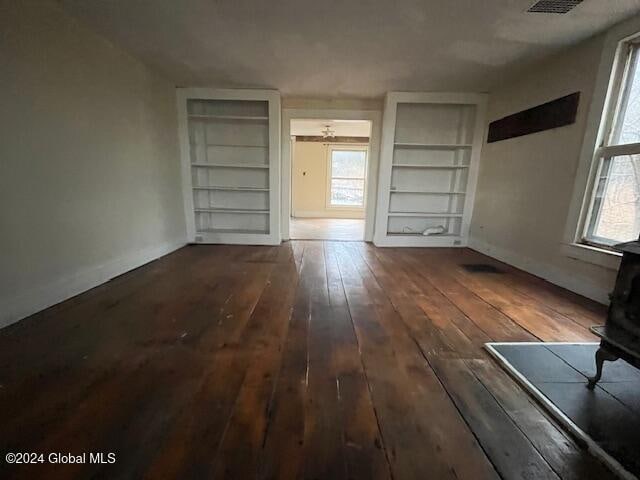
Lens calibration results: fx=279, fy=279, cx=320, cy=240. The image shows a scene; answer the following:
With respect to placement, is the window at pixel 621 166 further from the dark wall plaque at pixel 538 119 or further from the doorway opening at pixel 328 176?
the doorway opening at pixel 328 176

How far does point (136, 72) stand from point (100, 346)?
2924 millimetres

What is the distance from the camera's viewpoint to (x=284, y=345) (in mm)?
1578

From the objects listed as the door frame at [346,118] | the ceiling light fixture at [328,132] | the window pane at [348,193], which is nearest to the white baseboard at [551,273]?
the door frame at [346,118]

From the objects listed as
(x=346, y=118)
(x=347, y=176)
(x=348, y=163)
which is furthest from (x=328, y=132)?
(x=346, y=118)

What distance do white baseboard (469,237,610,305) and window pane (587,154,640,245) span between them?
1.28 feet

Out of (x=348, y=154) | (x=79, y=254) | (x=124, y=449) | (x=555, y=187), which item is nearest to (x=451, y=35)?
(x=555, y=187)

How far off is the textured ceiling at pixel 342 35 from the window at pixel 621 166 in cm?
49

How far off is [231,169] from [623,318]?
4461 millimetres

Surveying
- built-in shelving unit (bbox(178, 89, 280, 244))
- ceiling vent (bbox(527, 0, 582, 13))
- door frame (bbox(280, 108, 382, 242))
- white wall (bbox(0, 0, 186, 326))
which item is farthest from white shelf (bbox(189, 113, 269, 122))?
ceiling vent (bbox(527, 0, 582, 13))

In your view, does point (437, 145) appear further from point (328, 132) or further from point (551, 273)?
point (328, 132)

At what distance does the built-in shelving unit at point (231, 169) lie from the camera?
4137mm

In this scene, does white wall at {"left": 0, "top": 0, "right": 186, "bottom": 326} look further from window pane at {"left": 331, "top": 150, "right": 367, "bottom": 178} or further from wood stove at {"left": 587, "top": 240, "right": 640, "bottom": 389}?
window pane at {"left": 331, "top": 150, "right": 367, "bottom": 178}

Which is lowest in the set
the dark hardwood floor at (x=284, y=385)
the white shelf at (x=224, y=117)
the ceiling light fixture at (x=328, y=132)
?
the dark hardwood floor at (x=284, y=385)

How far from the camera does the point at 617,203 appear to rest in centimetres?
228
